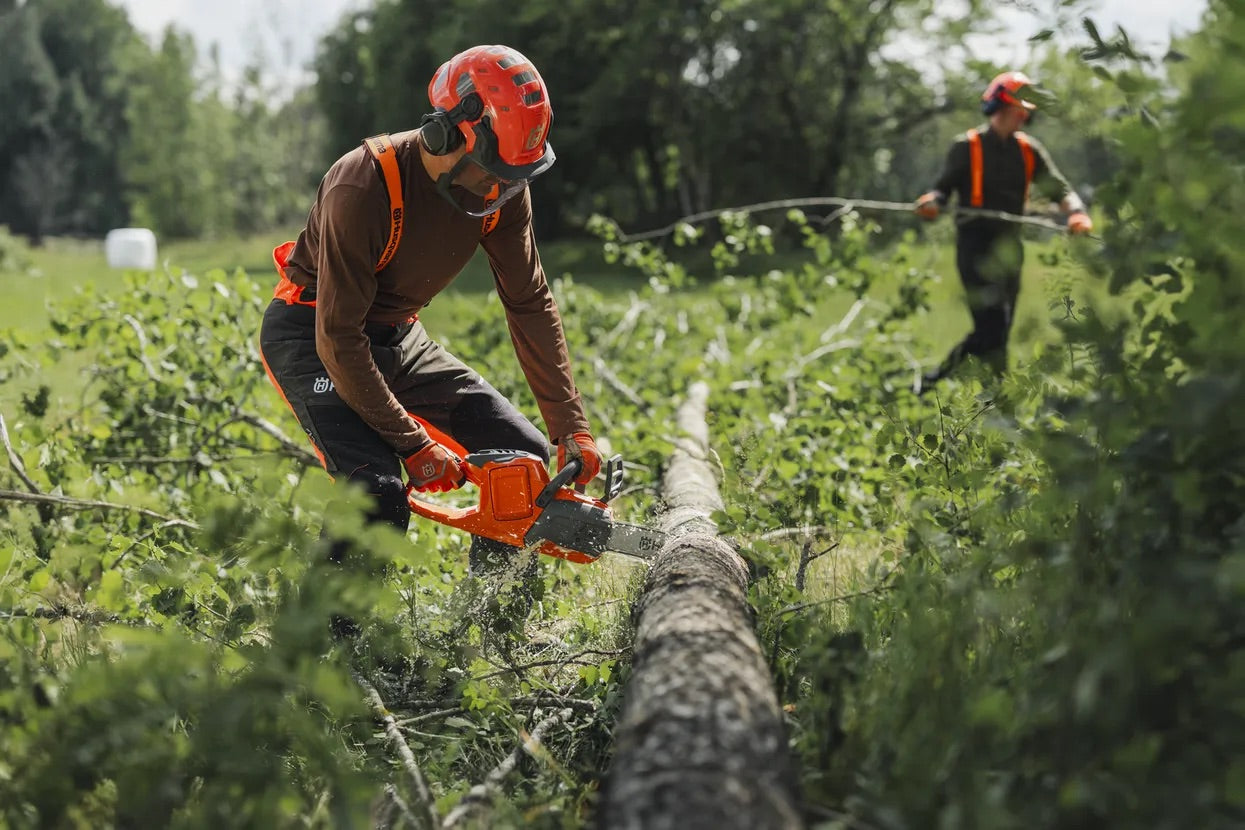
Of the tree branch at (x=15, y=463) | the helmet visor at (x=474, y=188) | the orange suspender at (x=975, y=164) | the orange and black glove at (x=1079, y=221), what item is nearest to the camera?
the helmet visor at (x=474, y=188)

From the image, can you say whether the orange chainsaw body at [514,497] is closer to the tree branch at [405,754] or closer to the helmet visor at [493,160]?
the tree branch at [405,754]

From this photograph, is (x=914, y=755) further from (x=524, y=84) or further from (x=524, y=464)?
(x=524, y=84)

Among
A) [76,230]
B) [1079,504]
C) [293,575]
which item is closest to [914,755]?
[1079,504]

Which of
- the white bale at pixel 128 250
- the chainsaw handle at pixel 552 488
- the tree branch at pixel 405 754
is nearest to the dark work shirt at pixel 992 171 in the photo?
the chainsaw handle at pixel 552 488

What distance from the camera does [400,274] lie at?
3.22 meters

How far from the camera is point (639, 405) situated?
6.04 m

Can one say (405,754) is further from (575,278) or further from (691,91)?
(691,91)

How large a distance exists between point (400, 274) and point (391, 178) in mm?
340

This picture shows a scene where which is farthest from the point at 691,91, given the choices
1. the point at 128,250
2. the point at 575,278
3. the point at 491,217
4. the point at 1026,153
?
the point at 491,217

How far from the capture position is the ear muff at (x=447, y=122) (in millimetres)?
2943

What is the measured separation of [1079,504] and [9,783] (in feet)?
6.42

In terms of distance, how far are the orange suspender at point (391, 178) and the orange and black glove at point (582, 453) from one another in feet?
2.82

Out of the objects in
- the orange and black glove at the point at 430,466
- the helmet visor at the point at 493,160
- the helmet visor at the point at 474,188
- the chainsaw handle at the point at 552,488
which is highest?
the helmet visor at the point at 493,160

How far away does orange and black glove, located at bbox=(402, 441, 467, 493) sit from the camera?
10.2 feet
